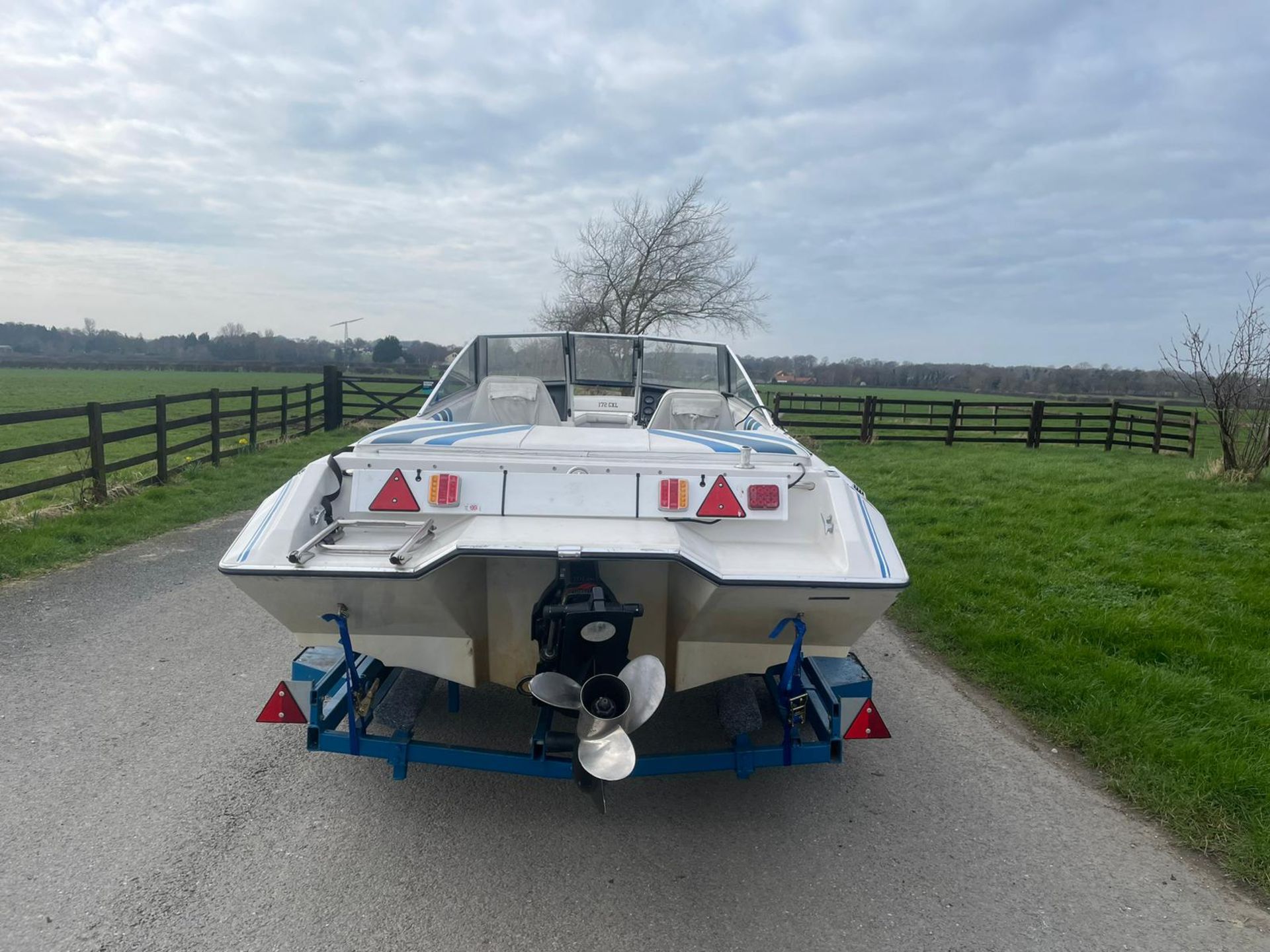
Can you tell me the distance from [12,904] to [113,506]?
23.8ft

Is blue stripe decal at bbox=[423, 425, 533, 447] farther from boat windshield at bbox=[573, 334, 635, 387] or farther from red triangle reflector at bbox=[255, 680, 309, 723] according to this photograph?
boat windshield at bbox=[573, 334, 635, 387]

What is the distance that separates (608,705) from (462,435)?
1.47 metres

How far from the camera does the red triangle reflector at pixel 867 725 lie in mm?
3250

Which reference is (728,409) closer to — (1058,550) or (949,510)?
(1058,550)

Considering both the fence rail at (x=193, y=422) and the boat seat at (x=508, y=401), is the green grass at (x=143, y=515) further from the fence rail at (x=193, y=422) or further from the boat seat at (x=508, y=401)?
the boat seat at (x=508, y=401)

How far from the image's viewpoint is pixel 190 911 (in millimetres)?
2531

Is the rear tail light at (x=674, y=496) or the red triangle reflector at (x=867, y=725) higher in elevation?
the rear tail light at (x=674, y=496)

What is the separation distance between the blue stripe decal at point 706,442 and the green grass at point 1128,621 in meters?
2.35

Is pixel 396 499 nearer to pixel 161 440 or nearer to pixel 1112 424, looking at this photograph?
pixel 161 440

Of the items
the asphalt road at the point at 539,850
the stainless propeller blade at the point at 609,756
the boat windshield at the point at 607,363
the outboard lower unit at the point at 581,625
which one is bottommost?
the asphalt road at the point at 539,850

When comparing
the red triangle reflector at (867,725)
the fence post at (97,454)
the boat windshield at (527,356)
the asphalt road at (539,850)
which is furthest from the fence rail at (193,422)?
the red triangle reflector at (867,725)

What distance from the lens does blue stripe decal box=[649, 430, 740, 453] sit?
349 centimetres

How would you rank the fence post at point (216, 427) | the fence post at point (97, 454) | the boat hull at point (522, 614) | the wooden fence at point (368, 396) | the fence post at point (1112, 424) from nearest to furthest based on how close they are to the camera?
the boat hull at point (522, 614), the fence post at point (97, 454), the fence post at point (216, 427), the wooden fence at point (368, 396), the fence post at point (1112, 424)

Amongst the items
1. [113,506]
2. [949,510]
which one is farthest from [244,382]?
[949,510]
